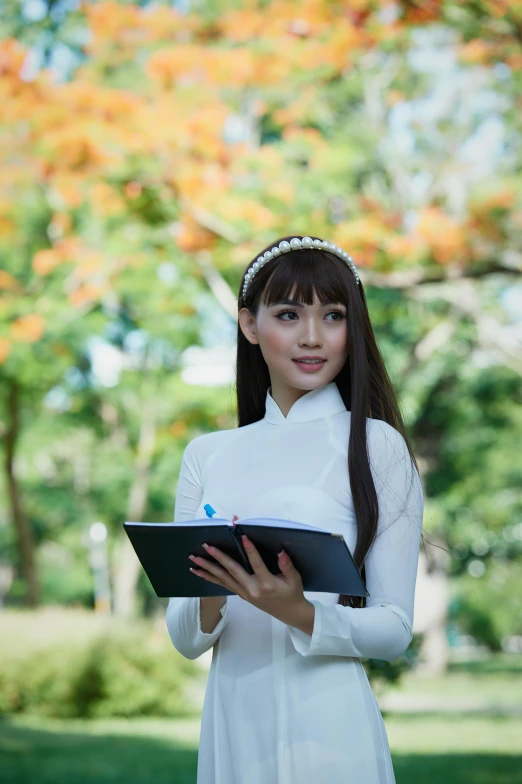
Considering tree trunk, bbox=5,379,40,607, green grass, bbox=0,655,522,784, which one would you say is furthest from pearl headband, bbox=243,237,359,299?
tree trunk, bbox=5,379,40,607

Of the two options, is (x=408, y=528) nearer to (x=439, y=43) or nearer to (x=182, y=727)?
(x=182, y=727)

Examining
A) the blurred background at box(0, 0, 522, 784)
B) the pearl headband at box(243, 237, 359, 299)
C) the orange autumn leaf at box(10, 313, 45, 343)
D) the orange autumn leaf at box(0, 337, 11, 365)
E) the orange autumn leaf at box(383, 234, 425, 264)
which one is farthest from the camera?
the orange autumn leaf at box(0, 337, 11, 365)

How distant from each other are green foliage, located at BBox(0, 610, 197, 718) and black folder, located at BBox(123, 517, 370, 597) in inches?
356

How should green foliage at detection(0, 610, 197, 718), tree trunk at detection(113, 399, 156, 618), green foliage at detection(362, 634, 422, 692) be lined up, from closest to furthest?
green foliage at detection(362, 634, 422, 692) → green foliage at detection(0, 610, 197, 718) → tree trunk at detection(113, 399, 156, 618)

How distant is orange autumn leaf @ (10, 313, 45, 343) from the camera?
10.9 m

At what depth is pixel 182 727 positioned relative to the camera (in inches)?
370

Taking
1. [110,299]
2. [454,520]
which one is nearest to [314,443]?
[110,299]

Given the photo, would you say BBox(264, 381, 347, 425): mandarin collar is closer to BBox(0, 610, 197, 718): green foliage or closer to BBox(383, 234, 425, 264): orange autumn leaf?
BBox(383, 234, 425, 264): orange autumn leaf

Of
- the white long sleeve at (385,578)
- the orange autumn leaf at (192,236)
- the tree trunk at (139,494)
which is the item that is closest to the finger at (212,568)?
the white long sleeve at (385,578)

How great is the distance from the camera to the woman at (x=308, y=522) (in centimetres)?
163

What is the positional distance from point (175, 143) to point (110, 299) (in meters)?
3.15

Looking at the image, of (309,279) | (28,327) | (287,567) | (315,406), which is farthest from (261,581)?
(28,327)

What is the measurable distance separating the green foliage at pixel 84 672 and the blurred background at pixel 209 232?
0.02 metres

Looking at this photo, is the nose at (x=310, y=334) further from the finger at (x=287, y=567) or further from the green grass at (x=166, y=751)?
the green grass at (x=166, y=751)
